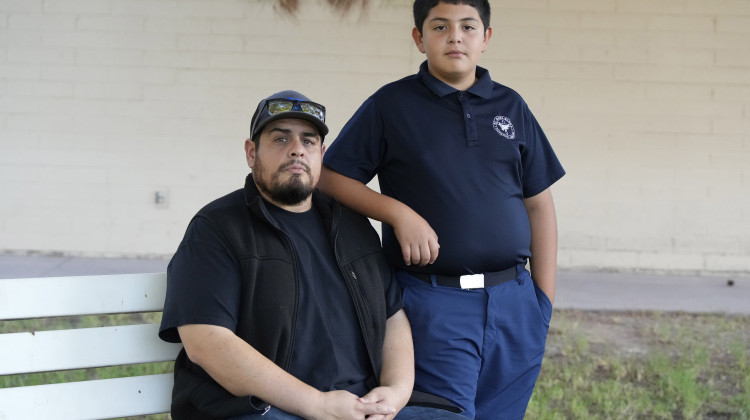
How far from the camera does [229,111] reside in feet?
26.7

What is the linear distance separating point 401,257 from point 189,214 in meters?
5.59

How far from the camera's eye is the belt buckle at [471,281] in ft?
9.25

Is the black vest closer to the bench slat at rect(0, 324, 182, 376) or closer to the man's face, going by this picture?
the man's face

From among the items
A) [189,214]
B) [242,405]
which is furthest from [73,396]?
[189,214]

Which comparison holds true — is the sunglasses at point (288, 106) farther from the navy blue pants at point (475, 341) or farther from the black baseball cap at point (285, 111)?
the navy blue pants at point (475, 341)

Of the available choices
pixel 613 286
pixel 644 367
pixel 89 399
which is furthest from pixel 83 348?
pixel 613 286

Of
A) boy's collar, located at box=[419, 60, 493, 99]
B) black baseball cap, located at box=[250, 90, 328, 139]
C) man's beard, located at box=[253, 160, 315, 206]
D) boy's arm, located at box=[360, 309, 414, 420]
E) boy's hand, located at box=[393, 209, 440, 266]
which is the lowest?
boy's arm, located at box=[360, 309, 414, 420]

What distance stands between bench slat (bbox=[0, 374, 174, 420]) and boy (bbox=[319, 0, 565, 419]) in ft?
2.68

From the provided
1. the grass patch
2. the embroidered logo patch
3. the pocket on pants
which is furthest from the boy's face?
the grass patch

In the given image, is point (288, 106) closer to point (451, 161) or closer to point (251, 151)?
point (251, 151)

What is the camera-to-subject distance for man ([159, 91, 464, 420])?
238cm

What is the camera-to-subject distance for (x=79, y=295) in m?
2.65

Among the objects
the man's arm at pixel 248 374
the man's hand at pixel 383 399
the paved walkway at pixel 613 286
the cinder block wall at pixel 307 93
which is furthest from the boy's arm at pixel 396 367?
the cinder block wall at pixel 307 93

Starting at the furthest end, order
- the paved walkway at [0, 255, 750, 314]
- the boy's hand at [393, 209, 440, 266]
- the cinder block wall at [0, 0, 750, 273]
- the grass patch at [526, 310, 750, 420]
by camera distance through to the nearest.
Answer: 1. the cinder block wall at [0, 0, 750, 273]
2. the paved walkway at [0, 255, 750, 314]
3. the grass patch at [526, 310, 750, 420]
4. the boy's hand at [393, 209, 440, 266]
